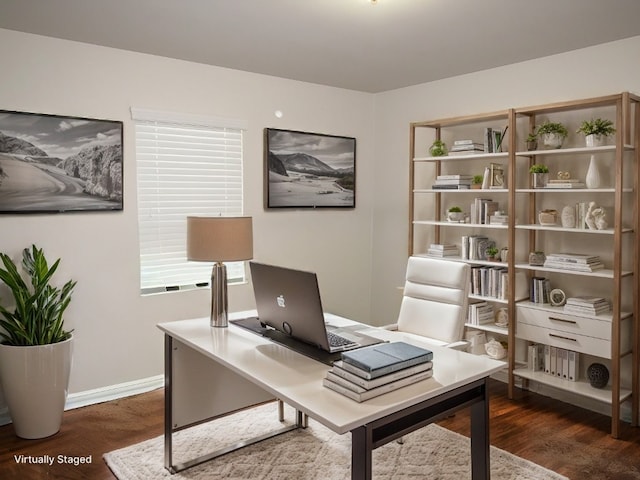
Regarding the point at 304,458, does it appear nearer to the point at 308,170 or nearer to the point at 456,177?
the point at 456,177

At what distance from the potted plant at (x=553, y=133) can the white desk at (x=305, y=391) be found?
6.02 ft

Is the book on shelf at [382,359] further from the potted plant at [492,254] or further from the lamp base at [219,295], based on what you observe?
the potted plant at [492,254]

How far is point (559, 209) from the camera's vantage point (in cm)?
381

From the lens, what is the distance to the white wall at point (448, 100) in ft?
11.5

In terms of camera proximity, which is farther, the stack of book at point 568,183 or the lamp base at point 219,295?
the stack of book at point 568,183

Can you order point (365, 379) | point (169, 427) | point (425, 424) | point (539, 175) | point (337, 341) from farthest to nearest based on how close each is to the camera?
1. point (539, 175)
2. point (169, 427)
3. point (337, 341)
4. point (425, 424)
5. point (365, 379)

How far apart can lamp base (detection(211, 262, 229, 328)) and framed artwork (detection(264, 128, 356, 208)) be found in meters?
1.76

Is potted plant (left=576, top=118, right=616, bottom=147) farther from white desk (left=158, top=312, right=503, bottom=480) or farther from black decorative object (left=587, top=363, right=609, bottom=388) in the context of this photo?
white desk (left=158, top=312, right=503, bottom=480)

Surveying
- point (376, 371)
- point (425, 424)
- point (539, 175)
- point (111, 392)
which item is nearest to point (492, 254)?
point (539, 175)

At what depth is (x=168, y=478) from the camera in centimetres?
268

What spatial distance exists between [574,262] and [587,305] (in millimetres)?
276

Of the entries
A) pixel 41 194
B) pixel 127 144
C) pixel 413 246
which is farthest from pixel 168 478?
pixel 413 246

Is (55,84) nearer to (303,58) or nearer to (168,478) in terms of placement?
(303,58)

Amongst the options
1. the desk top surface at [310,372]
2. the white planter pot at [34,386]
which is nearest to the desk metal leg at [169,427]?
the desk top surface at [310,372]
